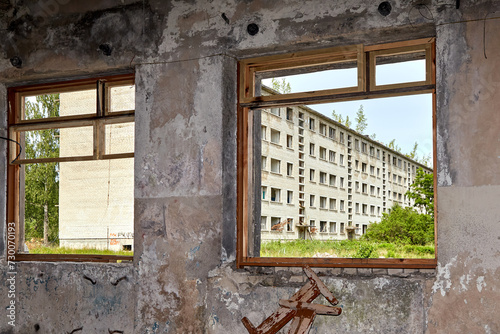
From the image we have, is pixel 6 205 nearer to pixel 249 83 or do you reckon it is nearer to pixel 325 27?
pixel 249 83

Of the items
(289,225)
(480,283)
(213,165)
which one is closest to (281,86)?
(213,165)

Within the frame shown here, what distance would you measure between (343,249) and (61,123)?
349cm

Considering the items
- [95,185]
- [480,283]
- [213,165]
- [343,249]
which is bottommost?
[480,283]

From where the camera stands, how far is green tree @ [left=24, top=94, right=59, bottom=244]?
6.77 m

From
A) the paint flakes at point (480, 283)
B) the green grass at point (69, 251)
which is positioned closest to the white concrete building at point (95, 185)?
the green grass at point (69, 251)

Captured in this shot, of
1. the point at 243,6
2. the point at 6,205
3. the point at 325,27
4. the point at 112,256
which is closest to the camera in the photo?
the point at 325,27

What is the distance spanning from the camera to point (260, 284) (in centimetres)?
549

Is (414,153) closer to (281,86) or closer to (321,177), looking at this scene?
(321,177)

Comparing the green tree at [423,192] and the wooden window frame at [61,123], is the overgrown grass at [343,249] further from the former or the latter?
the wooden window frame at [61,123]

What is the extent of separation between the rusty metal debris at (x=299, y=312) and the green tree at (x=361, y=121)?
4.80 feet

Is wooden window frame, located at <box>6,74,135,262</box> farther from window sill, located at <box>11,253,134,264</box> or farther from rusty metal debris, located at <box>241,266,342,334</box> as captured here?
rusty metal debris, located at <box>241,266,342,334</box>

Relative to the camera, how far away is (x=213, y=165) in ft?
18.8

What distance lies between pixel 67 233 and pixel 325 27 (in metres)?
3.56

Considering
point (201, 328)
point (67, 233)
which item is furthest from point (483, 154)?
point (67, 233)
